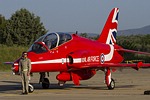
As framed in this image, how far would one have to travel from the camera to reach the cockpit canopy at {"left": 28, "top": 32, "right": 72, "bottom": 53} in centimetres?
2245

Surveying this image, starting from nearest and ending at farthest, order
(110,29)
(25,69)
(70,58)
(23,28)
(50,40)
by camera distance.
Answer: (25,69), (50,40), (70,58), (110,29), (23,28)

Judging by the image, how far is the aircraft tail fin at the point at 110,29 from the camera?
1094 inches

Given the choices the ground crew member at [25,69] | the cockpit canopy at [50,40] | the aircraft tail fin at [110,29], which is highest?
the aircraft tail fin at [110,29]

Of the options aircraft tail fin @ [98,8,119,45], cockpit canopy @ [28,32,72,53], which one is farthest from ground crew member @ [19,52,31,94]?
aircraft tail fin @ [98,8,119,45]

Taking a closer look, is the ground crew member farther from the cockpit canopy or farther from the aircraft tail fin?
the aircraft tail fin

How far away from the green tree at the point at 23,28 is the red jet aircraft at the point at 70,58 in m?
56.1

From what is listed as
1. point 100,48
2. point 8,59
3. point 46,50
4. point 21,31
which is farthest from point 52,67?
point 21,31

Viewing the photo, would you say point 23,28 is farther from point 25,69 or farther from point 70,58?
point 25,69

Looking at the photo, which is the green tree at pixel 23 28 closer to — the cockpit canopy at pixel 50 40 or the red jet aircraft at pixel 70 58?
the red jet aircraft at pixel 70 58

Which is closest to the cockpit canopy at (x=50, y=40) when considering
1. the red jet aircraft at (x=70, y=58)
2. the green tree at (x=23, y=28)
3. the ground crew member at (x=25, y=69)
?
the red jet aircraft at (x=70, y=58)

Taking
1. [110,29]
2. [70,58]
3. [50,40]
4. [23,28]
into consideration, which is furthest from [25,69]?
[23,28]

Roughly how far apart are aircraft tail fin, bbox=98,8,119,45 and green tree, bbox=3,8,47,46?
174 feet

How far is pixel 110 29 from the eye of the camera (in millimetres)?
28203

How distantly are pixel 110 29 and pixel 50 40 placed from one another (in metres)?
6.12
